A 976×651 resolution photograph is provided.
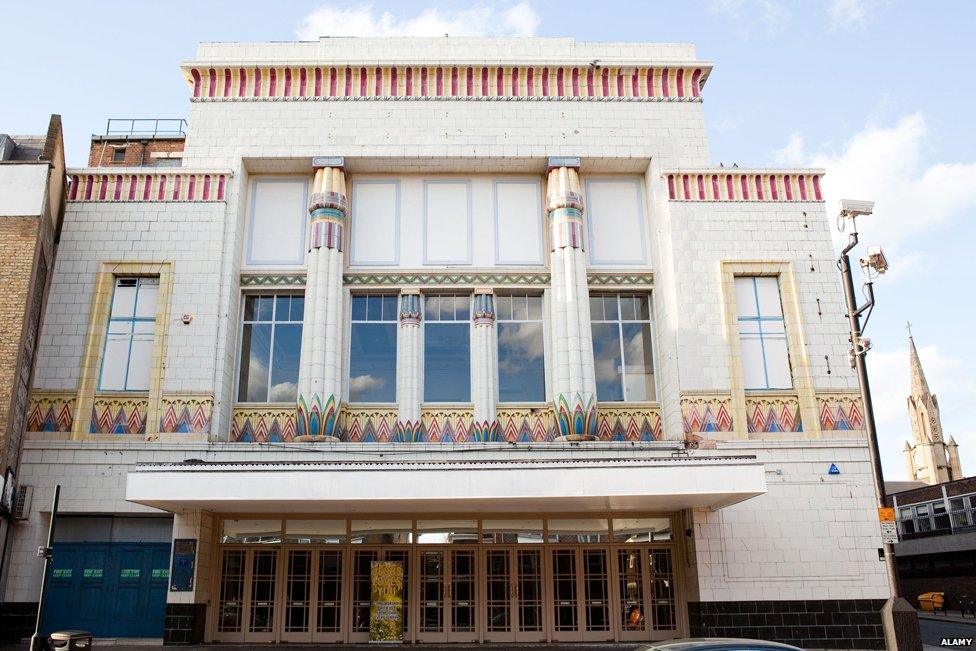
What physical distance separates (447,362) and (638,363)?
4615mm

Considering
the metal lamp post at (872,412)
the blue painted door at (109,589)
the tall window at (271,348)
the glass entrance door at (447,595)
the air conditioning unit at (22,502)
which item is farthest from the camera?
the tall window at (271,348)

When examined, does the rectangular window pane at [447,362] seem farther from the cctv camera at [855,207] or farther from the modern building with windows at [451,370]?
the cctv camera at [855,207]

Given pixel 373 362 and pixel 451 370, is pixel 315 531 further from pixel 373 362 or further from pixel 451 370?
pixel 451 370

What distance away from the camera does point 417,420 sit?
1844 centimetres

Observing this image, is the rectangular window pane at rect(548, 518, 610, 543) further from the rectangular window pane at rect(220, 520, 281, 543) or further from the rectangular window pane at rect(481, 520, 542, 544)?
the rectangular window pane at rect(220, 520, 281, 543)

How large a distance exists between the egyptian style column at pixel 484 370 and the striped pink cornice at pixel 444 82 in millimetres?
5508

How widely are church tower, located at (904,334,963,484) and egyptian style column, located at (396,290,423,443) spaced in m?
70.8

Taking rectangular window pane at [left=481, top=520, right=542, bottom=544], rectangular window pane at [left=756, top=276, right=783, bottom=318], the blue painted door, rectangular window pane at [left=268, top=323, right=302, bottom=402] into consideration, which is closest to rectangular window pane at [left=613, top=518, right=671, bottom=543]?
rectangular window pane at [left=481, top=520, right=542, bottom=544]

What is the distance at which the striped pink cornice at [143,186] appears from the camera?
1944 centimetres

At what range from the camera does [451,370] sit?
19172 millimetres

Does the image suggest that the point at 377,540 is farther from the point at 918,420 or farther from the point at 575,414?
the point at 918,420

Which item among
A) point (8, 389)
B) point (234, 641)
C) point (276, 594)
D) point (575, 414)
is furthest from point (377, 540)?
point (8, 389)

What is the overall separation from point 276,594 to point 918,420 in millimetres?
78230

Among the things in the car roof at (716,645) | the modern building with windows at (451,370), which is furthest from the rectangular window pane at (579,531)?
the car roof at (716,645)
